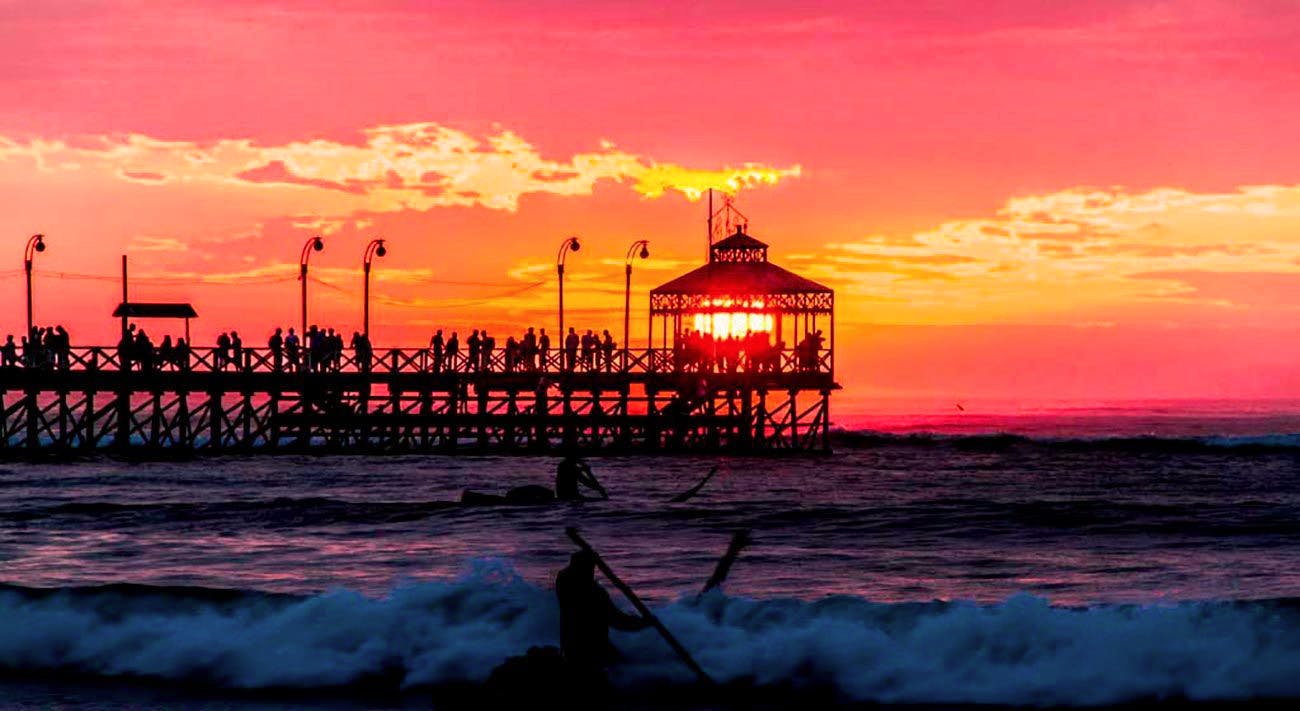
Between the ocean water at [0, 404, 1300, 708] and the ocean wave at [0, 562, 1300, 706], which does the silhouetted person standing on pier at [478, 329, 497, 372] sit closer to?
the ocean water at [0, 404, 1300, 708]

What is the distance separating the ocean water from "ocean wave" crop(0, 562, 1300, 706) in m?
0.03

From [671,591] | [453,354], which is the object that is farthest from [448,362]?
[671,591]

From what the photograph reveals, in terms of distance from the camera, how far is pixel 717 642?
767 inches

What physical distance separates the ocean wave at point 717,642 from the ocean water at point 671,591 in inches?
1.4

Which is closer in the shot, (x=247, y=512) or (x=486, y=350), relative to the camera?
(x=247, y=512)

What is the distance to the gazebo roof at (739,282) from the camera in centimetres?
6469

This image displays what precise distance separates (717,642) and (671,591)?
4.13m

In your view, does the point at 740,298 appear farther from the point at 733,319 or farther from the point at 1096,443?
the point at 1096,443

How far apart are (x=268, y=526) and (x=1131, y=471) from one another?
35.8m

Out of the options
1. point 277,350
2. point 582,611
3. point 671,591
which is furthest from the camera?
point 277,350

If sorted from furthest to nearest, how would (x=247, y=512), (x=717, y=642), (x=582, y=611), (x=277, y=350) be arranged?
(x=277, y=350) < (x=247, y=512) < (x=717, y=642) < (x=582, y=611)

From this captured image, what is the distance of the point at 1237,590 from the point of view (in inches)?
930

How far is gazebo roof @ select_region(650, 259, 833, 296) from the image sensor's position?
212 feet

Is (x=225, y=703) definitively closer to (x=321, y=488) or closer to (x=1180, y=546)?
(x=1180, y=546)
